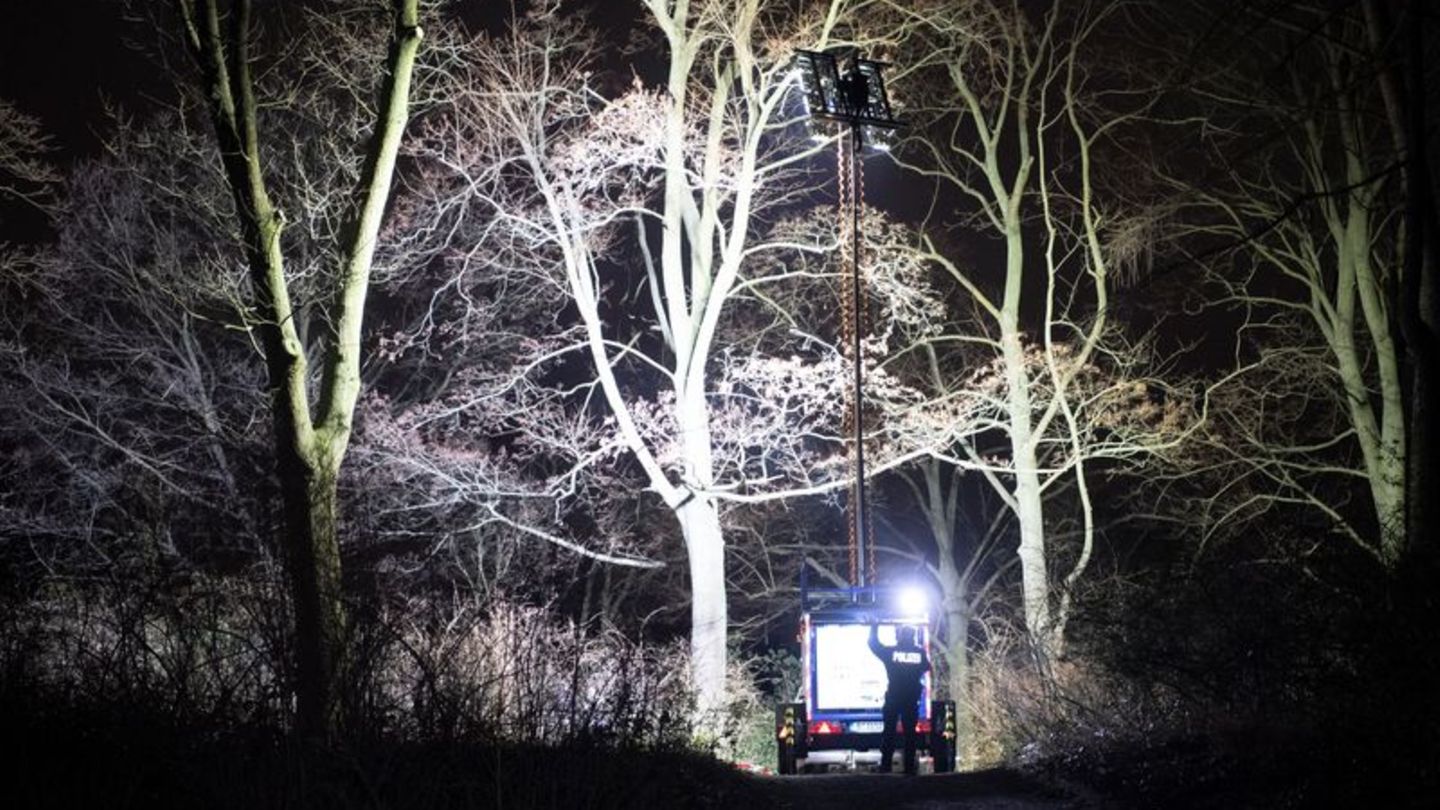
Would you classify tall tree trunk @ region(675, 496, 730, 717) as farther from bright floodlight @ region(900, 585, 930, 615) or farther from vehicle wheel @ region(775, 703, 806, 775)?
bright floodlight @ region(900, 585, 930, 615)

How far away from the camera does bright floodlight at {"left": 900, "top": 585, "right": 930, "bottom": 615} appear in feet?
52.9

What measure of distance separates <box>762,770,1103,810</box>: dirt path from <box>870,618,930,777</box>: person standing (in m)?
1.37


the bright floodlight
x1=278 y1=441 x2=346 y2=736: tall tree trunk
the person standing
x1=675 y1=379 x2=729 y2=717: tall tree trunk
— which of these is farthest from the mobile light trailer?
x1=278 y1=441 x2=346 y2=736: tall tree trunk

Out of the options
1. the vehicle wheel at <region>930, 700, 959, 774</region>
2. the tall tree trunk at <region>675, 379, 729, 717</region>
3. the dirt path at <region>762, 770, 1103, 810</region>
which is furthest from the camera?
the tall tree trunk at <region>675, 379, 729, 717</region>

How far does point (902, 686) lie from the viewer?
47.3 ft

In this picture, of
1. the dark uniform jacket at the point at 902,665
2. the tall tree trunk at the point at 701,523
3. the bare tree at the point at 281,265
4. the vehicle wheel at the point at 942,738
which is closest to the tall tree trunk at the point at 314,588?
the bare tree at the point at 281,265

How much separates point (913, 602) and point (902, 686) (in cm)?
189

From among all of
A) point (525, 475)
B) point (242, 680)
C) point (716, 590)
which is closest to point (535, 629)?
point (242, 680)

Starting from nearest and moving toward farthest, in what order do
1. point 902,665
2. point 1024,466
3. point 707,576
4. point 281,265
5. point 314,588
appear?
point 314,588 < point 281,265 < point 902,665 < point 707,576 < point 1024,466

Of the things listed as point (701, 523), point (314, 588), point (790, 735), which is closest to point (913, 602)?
point (790, 735)

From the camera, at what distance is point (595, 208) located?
2189 centimetres

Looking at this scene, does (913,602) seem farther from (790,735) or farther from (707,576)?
(707,576)

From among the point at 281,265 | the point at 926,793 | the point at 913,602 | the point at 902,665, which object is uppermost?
the point at 281,265

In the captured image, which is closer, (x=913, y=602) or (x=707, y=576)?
(x=913, y=602)
